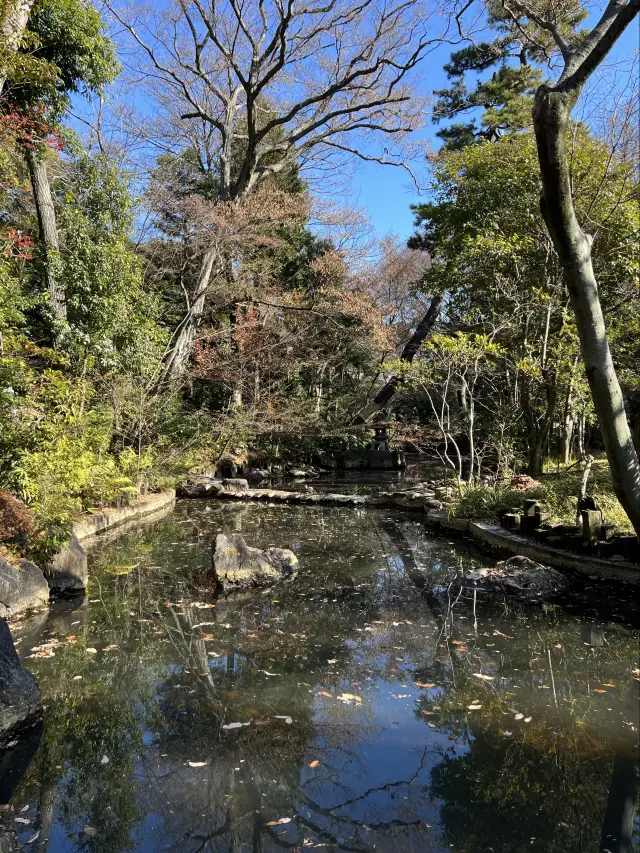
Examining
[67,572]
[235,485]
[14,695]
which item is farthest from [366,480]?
[14,695]

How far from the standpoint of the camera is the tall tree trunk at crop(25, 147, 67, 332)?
10.6m

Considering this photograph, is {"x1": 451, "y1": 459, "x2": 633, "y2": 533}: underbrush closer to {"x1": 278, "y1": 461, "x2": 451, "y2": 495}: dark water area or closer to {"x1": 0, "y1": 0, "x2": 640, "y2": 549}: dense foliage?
{"x1": 0, "y1": 0, "x2": 640, "y2": 549}: dense foliage

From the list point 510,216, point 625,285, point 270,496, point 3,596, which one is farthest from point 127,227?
point 625,285

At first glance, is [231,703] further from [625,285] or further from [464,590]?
[625,285]

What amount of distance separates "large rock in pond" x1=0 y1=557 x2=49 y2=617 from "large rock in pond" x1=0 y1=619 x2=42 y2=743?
5.79ft

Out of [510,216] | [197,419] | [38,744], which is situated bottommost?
[38,744]

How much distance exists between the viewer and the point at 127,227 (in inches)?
477

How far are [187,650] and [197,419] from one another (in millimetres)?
11080

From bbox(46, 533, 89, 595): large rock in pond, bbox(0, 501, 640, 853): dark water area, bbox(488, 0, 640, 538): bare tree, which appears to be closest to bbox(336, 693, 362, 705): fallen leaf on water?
bbox(0, 501, 640, 853): dark water area

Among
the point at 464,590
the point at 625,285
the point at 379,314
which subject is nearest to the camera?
the point at 464,590

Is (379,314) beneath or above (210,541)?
above

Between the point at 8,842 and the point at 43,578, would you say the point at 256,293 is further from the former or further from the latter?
the point at 8,842

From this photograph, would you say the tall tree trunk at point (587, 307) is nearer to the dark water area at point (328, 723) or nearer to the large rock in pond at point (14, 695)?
the dark water area at point (328, 723)

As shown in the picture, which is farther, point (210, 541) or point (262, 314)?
point (262, 314)
